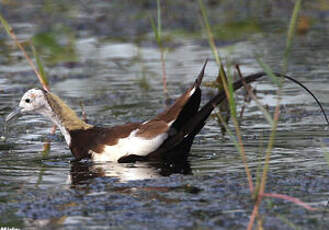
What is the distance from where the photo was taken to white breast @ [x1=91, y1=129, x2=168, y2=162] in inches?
277

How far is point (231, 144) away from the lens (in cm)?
772

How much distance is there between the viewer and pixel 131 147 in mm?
7113

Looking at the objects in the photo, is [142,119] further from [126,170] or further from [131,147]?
[126,170]

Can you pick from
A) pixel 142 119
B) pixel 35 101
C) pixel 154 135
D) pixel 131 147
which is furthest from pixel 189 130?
pixel 142 119

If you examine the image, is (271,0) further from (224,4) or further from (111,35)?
(111,35)

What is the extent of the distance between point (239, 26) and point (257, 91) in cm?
450

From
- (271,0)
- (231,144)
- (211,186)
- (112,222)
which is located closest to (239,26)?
(271,0)

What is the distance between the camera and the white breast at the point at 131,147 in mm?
7023

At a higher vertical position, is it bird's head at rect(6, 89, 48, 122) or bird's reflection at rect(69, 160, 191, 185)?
bird's head at rect(6, 89, 48, 122)

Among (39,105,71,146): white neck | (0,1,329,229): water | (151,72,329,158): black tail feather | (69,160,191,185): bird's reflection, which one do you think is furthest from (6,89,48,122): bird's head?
(151,72,329,158): black tail feather

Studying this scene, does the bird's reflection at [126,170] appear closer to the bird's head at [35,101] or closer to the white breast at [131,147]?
the white breast at [131,147]

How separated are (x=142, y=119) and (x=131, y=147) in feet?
5.98

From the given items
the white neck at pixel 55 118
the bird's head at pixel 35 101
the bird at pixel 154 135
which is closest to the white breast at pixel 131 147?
the bird at pixel 154 135

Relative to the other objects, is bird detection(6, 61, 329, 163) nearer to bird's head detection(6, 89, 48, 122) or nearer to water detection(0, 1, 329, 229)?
water detection(0, 1, 329, 229)
